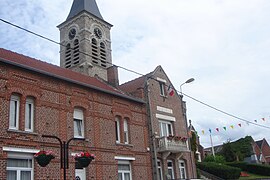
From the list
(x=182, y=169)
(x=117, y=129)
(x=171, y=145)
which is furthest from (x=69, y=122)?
(x=182, y=169)

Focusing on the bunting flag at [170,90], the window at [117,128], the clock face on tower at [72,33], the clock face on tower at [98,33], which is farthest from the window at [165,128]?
the clock face on tower at [72,33]

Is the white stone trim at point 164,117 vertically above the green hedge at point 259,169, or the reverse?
the white stone trim at point 164,117

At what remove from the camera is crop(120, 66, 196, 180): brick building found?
21156 millimetres

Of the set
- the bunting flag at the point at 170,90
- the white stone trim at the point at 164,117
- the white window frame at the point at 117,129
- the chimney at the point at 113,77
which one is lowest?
the white window frame at the point at 117,129

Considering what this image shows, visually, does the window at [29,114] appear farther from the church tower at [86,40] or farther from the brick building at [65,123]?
the church tower at [86,40]

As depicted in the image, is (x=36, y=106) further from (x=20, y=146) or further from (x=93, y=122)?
(x=93, y=122)

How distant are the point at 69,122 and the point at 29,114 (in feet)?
7.12

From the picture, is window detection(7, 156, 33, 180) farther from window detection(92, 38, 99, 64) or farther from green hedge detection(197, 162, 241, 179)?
Answer: window detection(92, 38, 99, 64)

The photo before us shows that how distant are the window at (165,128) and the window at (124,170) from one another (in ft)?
13.3

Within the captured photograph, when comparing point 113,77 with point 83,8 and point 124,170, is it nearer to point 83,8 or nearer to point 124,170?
point 124,170

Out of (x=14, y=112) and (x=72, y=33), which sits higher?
A: (x=72, y=33)

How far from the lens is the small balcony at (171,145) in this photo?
68.5 ft

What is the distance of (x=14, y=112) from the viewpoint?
14539mm

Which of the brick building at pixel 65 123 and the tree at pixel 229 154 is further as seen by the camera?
the tree at pixel 229 154
